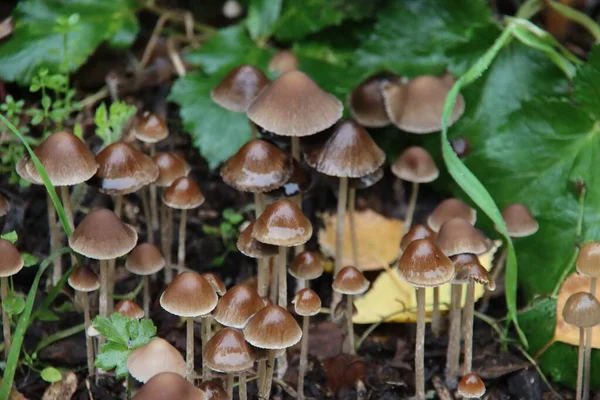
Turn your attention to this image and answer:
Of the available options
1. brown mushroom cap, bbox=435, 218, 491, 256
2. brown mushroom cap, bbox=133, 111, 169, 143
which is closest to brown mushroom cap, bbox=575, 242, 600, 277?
brown mushroom cap, bbox=435, 218, 491, 256

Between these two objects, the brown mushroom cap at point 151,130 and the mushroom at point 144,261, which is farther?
the brown mushroom cap at point 151,130

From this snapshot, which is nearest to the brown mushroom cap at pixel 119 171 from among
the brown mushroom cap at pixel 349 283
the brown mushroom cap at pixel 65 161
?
the brown mushroom cap at pixel 65 161

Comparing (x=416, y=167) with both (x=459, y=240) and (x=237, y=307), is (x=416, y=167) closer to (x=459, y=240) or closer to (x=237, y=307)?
(x=459, y=240)

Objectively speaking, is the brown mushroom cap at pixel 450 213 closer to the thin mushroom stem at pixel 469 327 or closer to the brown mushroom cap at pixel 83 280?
the thin mushroom stem at pixel 469 327

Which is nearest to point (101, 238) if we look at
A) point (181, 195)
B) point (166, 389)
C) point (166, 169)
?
point (181, 195)

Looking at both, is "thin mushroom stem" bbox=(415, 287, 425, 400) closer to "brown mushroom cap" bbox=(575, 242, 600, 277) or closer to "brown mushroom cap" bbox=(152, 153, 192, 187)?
"brown mushroom cap" bbox=(575, 242, 600, 277)

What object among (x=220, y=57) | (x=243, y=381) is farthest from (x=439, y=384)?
(x=220, y=57)
